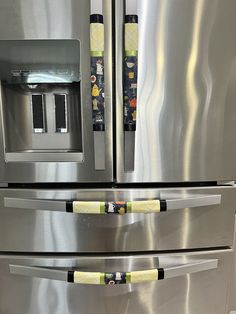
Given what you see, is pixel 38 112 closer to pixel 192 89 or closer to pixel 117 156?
pixel 117 156

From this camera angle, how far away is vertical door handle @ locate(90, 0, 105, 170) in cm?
74

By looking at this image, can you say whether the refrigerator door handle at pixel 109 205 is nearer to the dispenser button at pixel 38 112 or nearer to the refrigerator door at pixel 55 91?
the refrigerator door at pixel 55 91

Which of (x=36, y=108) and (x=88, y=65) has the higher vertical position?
(x=88, y=65)

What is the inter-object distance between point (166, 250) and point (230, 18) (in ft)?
2.47

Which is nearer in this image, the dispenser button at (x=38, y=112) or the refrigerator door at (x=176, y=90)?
the refrigerator door at (x=176, y=90)

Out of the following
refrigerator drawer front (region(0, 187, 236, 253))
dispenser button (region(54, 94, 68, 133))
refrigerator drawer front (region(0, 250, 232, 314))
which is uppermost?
dispenser button (region(54, 94, 68, 133))

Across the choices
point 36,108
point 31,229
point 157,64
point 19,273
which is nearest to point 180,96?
point 157,64

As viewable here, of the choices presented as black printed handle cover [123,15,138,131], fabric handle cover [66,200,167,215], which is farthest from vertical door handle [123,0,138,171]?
fabric handle cover [66,200,167,215]

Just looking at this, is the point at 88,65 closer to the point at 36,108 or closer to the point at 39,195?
the point at 36,108

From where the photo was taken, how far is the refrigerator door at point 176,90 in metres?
0.76

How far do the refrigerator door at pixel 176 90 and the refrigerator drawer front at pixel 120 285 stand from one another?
0.95 ft

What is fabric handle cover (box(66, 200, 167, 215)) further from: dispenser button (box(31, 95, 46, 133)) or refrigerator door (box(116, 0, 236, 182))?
dispenser button (box(31, 95, 46, 133))

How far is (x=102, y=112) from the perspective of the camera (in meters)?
0.79

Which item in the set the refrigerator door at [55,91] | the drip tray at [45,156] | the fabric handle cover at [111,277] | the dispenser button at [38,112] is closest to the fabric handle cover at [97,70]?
the refrigerator door at [55,91]
